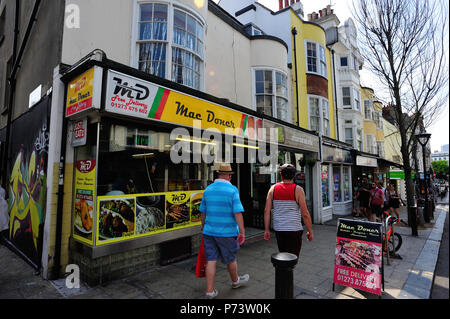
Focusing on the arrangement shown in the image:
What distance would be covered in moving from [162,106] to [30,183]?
3.61 m

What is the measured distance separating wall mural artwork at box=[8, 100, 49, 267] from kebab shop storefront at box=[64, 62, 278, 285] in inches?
30.9

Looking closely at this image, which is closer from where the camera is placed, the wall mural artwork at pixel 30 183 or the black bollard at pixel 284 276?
the black bollard at pixel 284 276

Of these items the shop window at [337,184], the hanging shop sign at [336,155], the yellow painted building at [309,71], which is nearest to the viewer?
the hanging shop sign at [336,155]

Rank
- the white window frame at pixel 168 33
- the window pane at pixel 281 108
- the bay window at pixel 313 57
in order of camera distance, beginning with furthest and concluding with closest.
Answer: the bay window at pixel 313 57
the window pane at pixel 281 108
the white window frame at pixel 168 33

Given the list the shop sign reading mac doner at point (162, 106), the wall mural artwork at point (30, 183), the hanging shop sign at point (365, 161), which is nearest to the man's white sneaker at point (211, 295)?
the shop sign reading mac doner at point (162, 106)

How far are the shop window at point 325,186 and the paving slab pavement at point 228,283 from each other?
18.5ft

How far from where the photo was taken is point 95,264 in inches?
156

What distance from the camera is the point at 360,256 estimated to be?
3.83 meters

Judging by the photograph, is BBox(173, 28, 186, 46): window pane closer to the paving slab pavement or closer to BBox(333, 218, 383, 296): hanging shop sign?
the paving slab pavement

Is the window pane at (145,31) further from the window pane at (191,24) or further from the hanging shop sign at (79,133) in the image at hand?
the hanging shop sign at (79,133)

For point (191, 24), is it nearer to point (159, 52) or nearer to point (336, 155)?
point (159, 52)

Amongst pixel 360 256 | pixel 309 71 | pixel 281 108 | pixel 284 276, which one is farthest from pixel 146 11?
pixel 309 71

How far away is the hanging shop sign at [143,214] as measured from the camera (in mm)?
4038

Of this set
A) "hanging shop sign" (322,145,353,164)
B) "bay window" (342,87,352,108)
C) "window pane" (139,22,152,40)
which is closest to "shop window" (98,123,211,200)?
"window pane" (139,22,152,40)
